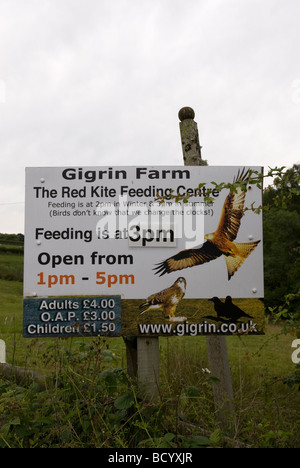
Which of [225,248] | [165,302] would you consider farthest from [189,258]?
[165,302]

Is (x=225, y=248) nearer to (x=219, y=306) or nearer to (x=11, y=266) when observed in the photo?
(x=219, y=306)

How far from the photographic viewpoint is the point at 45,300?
399 cm

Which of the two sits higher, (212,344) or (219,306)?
(219,306)

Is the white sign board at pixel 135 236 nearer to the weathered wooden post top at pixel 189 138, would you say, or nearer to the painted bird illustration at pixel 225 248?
the painted bird illustration at pixel 225 248

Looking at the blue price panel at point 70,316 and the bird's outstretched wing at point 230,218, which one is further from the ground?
the bird's outstretched wing at point 230,218

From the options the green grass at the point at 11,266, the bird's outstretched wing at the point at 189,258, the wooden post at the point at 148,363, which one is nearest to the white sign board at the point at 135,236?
the bird's outstretched wing at the point at 189,258

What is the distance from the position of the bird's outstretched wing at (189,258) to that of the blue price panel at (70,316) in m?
0.53

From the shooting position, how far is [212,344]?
14.8 ft

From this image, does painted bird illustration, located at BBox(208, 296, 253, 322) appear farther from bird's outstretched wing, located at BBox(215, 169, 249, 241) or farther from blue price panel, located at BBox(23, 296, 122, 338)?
blue price panel, located at BBox(23, 296, 122, 338)

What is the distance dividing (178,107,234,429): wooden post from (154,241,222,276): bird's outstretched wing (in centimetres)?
94

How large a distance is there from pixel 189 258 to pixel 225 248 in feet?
1.20

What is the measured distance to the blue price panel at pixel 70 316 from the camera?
3975mm
